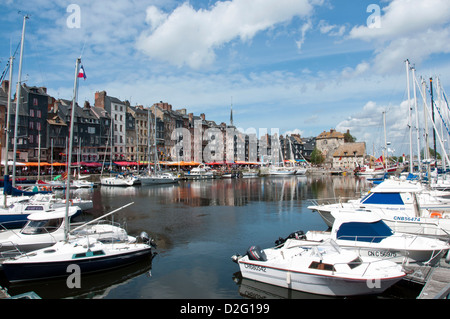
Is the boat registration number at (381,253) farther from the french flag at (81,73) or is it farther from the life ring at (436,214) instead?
the french flag at (81,73)

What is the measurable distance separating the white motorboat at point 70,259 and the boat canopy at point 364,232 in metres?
10.7

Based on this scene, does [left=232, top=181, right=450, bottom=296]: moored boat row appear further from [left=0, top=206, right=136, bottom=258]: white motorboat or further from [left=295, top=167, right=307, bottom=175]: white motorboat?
[left=295, top=167, right=307, bottom=175]: white motorboat

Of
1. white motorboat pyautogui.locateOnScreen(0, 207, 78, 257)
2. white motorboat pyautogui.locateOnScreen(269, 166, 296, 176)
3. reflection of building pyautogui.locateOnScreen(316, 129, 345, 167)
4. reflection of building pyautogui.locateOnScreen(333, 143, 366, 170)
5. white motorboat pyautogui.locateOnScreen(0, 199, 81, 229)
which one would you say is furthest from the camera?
reflection of building pyautogui.locateOnScreen(316, 129, 345, 167)

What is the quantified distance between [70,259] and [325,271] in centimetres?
1150

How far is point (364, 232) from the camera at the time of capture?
17453mm

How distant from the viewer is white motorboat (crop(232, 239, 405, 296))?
1333 cm

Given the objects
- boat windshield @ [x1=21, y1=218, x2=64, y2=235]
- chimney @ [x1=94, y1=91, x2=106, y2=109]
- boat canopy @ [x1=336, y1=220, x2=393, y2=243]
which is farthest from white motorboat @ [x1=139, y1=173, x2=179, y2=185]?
boat canopy @ [x1=336, y1=220, x2=393, y2=243]

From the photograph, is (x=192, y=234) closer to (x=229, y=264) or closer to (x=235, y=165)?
(x=229, y=264)

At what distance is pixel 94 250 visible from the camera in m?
16.6

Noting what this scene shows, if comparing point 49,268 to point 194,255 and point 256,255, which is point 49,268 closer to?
point 194,255

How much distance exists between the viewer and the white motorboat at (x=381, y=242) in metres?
15.9

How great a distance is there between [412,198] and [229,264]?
1486cm
